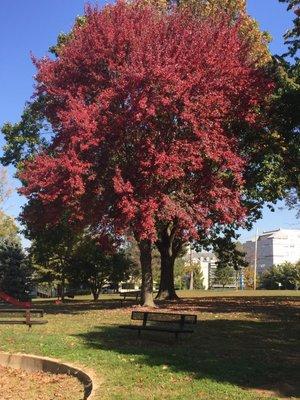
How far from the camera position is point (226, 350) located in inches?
424

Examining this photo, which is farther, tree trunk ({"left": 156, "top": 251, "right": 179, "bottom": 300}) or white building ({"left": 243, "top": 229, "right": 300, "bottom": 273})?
white building ({"left": 243, "top": 229, "right": 300, "bottom": 273})

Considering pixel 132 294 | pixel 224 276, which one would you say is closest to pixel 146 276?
pixel 132 294

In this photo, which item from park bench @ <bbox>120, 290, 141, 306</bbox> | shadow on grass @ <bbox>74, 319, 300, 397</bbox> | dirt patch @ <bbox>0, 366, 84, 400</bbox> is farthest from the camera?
park bench @ <bbox>120, 290, 141, 306</bbox>

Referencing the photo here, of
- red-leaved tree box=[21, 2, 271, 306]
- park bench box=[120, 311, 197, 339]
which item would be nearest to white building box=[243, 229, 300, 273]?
red-leaved tree box=[21, 2, 271, 306]

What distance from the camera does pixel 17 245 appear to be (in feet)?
135

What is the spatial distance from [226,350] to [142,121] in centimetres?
890

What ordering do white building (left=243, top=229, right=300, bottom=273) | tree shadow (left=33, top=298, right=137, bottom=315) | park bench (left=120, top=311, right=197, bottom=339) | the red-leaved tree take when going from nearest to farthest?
park bench (left=120, top=311, right=197, bottom=339) < the red-leaved tree < tree shadow (left=33, top=298, right=137, bottom=315) < white building (left=243, top=229, right=300, bottom=273)

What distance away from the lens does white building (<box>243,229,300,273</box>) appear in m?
168

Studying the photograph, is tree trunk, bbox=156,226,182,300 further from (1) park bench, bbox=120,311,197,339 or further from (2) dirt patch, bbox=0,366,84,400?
(2) dirt patch, bbox=0,366,84,400

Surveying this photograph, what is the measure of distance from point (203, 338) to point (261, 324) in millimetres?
3270

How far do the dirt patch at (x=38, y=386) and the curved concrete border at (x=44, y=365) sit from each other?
0.10 meters

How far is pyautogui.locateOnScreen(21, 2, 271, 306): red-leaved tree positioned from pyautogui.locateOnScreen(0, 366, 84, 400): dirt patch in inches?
305

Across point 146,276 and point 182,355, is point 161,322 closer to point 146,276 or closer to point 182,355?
point 182,355

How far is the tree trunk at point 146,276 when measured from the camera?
2060cm
